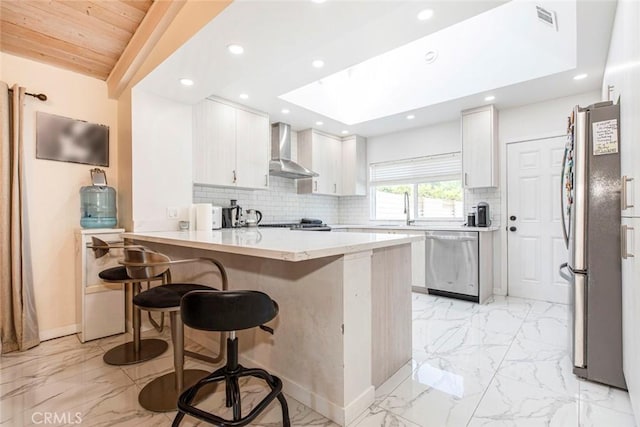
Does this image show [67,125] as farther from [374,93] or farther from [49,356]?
[374,93]

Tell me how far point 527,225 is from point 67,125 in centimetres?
508

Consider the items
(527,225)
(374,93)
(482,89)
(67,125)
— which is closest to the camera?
(67,125)

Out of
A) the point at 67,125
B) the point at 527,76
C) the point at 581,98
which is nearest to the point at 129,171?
the point at 67,125

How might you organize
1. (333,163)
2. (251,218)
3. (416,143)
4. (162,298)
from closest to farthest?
(162,298), (251,218), (416,143), (333,163)

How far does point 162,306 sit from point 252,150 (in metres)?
2.66

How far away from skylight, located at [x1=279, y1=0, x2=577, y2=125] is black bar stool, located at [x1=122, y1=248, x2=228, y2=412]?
2.51 meters

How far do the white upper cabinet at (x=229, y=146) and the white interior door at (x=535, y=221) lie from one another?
3217 millimetres

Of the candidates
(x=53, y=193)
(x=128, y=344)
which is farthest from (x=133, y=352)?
(x=53, y=193)

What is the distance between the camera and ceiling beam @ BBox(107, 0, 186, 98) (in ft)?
6.79

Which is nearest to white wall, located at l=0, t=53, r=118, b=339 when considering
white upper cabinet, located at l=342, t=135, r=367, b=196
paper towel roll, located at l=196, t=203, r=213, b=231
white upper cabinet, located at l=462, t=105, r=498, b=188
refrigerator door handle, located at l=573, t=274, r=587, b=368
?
paper towel roll, located at l=196, t=203, r=213, b=231

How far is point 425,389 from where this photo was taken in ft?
5.90

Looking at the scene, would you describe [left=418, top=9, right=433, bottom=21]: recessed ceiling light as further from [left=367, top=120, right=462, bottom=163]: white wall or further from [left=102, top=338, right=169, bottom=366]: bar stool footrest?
[left=102, top=338, right=169, bottom=366]: bar stool footrest

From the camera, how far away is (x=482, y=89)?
133 inches

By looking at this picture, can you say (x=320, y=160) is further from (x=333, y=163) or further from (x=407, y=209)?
(x=407, y=209)
